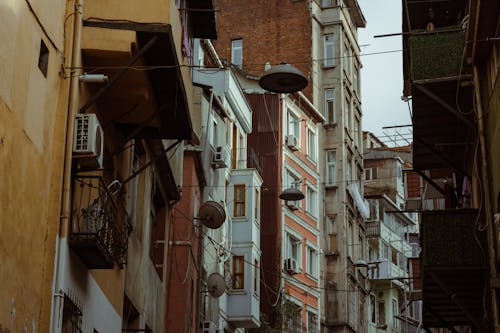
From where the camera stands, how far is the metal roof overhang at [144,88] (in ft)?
47.9

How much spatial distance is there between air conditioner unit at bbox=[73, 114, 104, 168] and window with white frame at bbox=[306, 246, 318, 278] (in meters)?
33.9

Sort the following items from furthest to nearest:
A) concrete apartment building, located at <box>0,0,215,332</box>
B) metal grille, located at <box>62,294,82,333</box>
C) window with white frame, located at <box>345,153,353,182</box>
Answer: window with white frame, located at <box>345,153,353,182</box>, metal grille, located at <box>62,294,82,333</box>, concrete apartment building, located at <box>0,0,215,332</box>

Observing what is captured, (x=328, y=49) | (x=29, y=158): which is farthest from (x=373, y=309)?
(x=29, y=158)

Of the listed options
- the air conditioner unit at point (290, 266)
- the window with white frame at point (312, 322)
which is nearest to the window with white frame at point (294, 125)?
the air conditioner unit at point (290, 266)

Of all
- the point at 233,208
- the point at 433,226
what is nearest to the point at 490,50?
the point at 433,226

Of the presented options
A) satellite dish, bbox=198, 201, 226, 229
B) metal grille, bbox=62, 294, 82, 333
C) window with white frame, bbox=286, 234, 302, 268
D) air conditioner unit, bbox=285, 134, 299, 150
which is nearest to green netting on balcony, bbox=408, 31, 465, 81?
satellite dish, bbox=198, 201, 226, 229

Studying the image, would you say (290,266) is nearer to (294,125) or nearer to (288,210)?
(288,210)

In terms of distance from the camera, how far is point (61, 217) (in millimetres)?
13234

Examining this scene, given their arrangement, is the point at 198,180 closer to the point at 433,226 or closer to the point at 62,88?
the point at 433,226

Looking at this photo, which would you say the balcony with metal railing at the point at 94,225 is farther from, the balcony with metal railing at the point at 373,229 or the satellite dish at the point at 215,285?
the balcony with metal railing at the point at 373,229

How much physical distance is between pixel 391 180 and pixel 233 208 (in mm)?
35000

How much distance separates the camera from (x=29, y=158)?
12.2 m

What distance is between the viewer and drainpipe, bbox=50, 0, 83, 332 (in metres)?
12.8

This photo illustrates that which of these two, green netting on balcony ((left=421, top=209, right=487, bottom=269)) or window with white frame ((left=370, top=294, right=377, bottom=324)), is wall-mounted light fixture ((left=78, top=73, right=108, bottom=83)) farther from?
window with white frame ((left=370, top=294, right=377, bottom=324))
